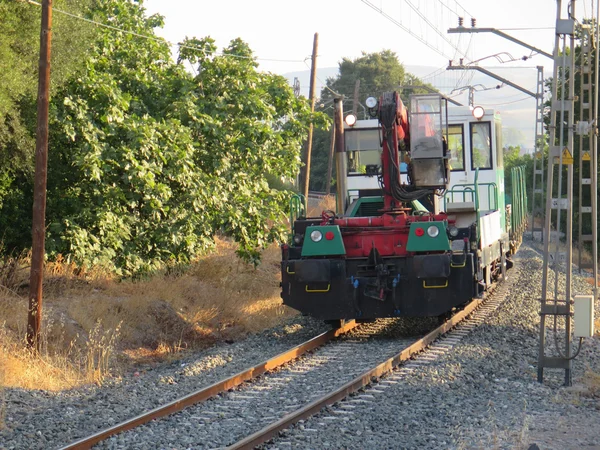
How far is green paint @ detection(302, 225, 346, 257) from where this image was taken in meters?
12.5

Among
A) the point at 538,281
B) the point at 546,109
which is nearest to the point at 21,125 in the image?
the point at 538,281

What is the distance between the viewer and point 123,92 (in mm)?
17891

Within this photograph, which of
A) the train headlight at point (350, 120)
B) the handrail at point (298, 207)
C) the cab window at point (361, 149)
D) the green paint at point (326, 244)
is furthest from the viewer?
the cab window at point (361, 149)

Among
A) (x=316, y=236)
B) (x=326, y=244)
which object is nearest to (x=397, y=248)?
(x=326, y=244)

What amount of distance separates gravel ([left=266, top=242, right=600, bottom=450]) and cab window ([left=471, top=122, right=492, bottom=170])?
5097 millimetres

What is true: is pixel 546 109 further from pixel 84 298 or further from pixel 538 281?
pixel 84 298

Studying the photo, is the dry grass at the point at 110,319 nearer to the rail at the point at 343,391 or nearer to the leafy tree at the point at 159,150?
the leafy tree at the point at 159,150

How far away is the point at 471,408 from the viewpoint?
8461mm

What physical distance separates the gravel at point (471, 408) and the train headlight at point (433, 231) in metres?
1.65

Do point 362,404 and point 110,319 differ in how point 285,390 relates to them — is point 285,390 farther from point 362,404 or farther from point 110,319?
point 110,319

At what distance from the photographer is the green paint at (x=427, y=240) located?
12.1 meters

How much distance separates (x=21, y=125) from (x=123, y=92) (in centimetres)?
297

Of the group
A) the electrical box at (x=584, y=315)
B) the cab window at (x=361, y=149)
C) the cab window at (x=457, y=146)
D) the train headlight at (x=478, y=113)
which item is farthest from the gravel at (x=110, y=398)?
the train headlight at (x=478, y=113)

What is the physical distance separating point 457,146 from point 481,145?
Result: 49 cm
